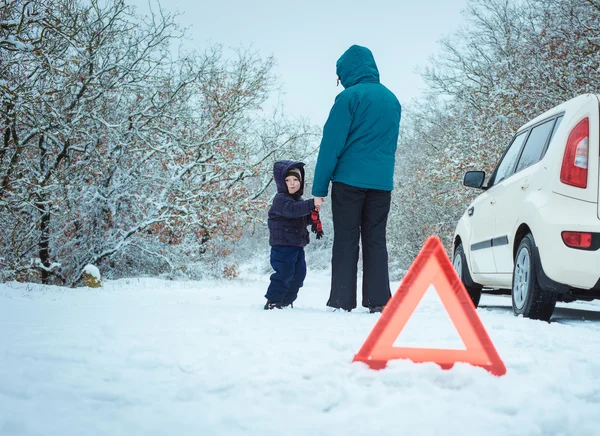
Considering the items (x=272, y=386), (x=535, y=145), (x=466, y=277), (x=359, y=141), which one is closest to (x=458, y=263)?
(x=466, y=277)

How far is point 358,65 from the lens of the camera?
5.14 meters

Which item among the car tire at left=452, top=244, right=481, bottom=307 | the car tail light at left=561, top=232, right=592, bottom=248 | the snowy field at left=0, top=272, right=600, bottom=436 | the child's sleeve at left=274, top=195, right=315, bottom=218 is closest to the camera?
the snowy field at left=0, top=272, right=600, bottom=436

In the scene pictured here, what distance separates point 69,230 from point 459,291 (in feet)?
38.3

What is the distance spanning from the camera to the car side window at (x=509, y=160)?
5.32m

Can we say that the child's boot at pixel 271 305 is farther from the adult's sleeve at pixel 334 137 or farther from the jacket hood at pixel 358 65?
the jacket hood at pixel 358 65

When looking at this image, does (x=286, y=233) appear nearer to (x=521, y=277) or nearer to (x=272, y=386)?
(x=521, y=277)

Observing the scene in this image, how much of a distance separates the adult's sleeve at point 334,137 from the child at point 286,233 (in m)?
0.28

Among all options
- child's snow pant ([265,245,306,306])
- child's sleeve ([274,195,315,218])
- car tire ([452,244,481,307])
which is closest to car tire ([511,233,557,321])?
car tire ([452,244,481,307])

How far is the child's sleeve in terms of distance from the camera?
5066 mm

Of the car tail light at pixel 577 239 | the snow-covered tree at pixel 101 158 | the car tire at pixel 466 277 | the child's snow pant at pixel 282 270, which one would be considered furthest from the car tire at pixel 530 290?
the snow-covered tree at pixel 101 158

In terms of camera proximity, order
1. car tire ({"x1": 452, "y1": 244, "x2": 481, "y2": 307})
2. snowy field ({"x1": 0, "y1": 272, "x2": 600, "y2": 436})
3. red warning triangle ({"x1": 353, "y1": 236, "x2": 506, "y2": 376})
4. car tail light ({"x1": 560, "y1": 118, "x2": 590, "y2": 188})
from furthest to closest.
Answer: car tire ({"x1": 452, "y1": 244, "x2": 481, "y2": 307}), car tail light ({"x1": 560, "y1": 118, "x2": 590, "y2": 188}), red warning triangle ({"x1": 353, "y1": 236, "x2": 506, "y2": 376}), snowy field ({"x1": 0, "y1": 272, "x2": 600, "y2": 436})

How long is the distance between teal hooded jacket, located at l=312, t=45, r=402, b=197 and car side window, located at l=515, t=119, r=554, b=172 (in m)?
1.17

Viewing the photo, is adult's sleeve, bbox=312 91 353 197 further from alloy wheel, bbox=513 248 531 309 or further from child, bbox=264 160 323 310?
alloy wheel, bbox=513 248 531 309

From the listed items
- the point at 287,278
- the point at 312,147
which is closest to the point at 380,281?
the point at 287,278
